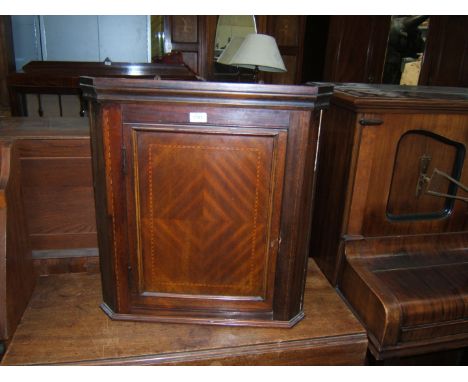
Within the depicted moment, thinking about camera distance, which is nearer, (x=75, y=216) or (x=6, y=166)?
(x=6, y=166)

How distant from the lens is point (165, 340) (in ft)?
4.38

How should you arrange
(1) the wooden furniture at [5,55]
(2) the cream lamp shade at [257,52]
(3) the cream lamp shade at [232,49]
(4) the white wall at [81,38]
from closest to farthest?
(2) the cream lamp shade at [257,52] < (3) the cream lamp shade at [232,49] < (1) the wooden furniture at [5,55] < (4) the white wall at [81,38]

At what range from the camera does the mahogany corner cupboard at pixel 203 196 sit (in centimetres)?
116

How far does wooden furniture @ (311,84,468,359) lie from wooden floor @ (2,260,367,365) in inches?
5.3

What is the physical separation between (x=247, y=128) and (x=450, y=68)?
240 cm

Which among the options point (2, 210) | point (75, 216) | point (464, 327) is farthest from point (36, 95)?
point (464, 327)

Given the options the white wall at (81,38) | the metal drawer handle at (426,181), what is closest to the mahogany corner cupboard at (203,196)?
the metal drawer handle at (426,181)

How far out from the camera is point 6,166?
131 cm

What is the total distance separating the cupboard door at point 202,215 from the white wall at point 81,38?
443 centimetres

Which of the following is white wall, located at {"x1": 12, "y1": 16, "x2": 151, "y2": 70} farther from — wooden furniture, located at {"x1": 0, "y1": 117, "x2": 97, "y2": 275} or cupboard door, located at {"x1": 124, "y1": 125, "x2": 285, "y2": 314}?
cupboard door, located at {"x1": 124, "y1": 125, "x2": 285, "y2": 314}

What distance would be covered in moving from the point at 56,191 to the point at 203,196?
633 millimetres

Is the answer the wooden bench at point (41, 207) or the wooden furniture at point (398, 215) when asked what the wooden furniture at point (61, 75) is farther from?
the wooden furniture at point (398, 215)

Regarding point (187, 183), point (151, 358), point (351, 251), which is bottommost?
point (151, 358)

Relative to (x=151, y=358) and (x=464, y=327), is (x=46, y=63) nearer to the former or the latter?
(x=151, y=358)
